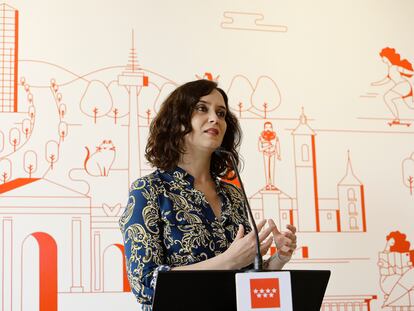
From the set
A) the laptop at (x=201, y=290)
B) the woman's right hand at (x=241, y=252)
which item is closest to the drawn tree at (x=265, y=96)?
the woman's right hand at (x=241, y=252)

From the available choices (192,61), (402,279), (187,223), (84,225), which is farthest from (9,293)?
(402,279)

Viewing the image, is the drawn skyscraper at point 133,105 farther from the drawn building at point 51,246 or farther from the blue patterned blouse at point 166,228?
the blue patterned blouse at point 166,228

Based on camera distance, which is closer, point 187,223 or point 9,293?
point 187,223

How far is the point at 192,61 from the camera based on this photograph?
321 cm

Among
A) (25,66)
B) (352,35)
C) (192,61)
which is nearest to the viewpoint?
(25,66)

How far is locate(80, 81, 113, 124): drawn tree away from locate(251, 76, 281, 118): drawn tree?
736 mm

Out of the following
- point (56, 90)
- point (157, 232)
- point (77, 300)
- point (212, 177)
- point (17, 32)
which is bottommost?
point (77, 300)

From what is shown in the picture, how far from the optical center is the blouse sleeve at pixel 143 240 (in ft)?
6.30

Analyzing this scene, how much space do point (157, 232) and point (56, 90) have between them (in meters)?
1.24

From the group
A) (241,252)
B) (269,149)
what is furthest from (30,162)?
(241,252)

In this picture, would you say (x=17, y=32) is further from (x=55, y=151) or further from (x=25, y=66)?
(x=55, y=151)

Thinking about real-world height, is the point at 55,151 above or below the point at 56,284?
above

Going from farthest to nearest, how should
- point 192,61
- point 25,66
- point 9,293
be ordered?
1. point 192,61
2. point 25,66
3. point 9,293

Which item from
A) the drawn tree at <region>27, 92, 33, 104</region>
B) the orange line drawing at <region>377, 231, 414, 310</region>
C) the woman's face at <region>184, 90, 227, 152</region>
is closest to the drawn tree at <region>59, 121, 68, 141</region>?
the drawn tree at <region>27, 92, 33, 104</region>
